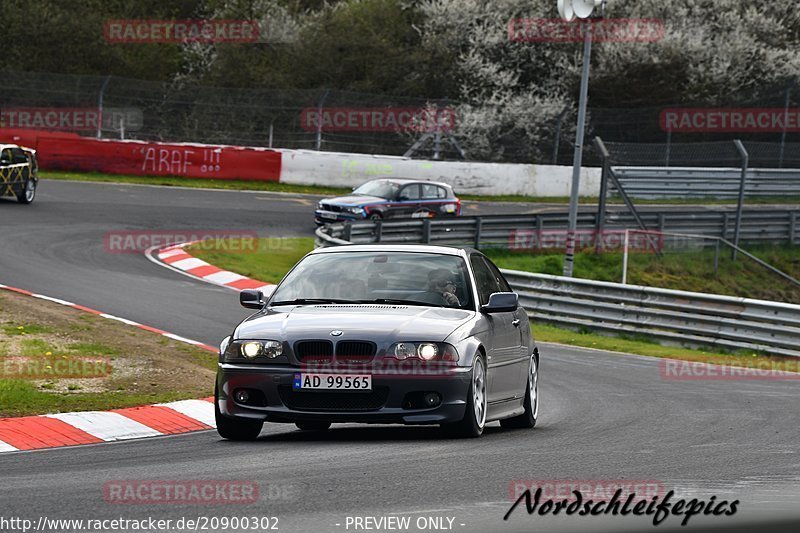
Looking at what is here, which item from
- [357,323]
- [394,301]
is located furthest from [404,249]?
[357,323]

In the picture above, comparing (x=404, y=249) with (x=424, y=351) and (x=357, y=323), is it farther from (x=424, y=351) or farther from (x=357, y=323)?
(x=424, y=351)

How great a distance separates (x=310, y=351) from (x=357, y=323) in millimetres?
363

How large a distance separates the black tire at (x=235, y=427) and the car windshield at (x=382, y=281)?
0.98 metres

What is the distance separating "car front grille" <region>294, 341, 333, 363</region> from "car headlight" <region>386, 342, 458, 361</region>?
42 centimetres

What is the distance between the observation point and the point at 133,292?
19.7 m

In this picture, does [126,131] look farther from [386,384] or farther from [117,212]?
[386,384]

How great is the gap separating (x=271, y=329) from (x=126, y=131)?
1238 inches

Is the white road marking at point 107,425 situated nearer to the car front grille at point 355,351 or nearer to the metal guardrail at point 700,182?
the car front grille at point 355,351

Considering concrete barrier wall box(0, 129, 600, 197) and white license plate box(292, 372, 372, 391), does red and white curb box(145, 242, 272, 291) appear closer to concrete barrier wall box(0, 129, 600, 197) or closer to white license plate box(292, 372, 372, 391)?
A: concrete barrier wall box(0, 129, 600, 197)

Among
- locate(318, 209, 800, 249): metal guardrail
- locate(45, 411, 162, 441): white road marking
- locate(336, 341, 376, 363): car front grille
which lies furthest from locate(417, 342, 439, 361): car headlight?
locate(318, 209, 800, 249): metal guardrail

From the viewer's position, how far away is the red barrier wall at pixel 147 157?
36.0 m

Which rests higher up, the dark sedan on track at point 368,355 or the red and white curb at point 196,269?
the dark sedan on track at point 368,355

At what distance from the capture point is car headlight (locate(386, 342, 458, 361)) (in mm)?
8445

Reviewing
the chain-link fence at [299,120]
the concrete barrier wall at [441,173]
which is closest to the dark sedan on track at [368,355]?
the chain-link fence at [299,120]
